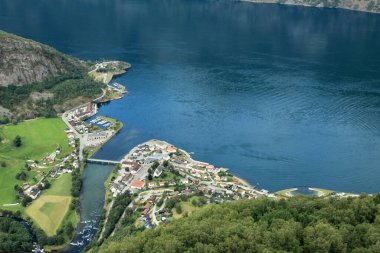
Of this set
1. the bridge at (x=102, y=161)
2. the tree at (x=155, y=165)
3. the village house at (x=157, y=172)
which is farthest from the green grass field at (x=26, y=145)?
the village house at (x=157, y=172)

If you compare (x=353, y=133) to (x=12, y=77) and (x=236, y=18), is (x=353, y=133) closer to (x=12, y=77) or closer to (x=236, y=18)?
(x=12, y=77)

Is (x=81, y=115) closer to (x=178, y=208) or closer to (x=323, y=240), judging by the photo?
(x=178, y=208)

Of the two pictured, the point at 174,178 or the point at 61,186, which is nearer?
the point at 61,186

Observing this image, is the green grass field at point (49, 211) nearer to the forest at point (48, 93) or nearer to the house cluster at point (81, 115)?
the house cluster at point (81, 115)

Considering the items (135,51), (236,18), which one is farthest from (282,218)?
(236,18)

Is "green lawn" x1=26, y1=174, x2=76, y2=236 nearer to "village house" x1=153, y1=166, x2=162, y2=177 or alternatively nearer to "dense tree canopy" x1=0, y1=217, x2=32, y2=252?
"dense tree canopy" x1=0, y1=217, x2=32, y2=252

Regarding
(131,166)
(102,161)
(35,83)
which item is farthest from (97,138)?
(35,83)

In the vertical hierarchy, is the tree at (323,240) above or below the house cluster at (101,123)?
above
